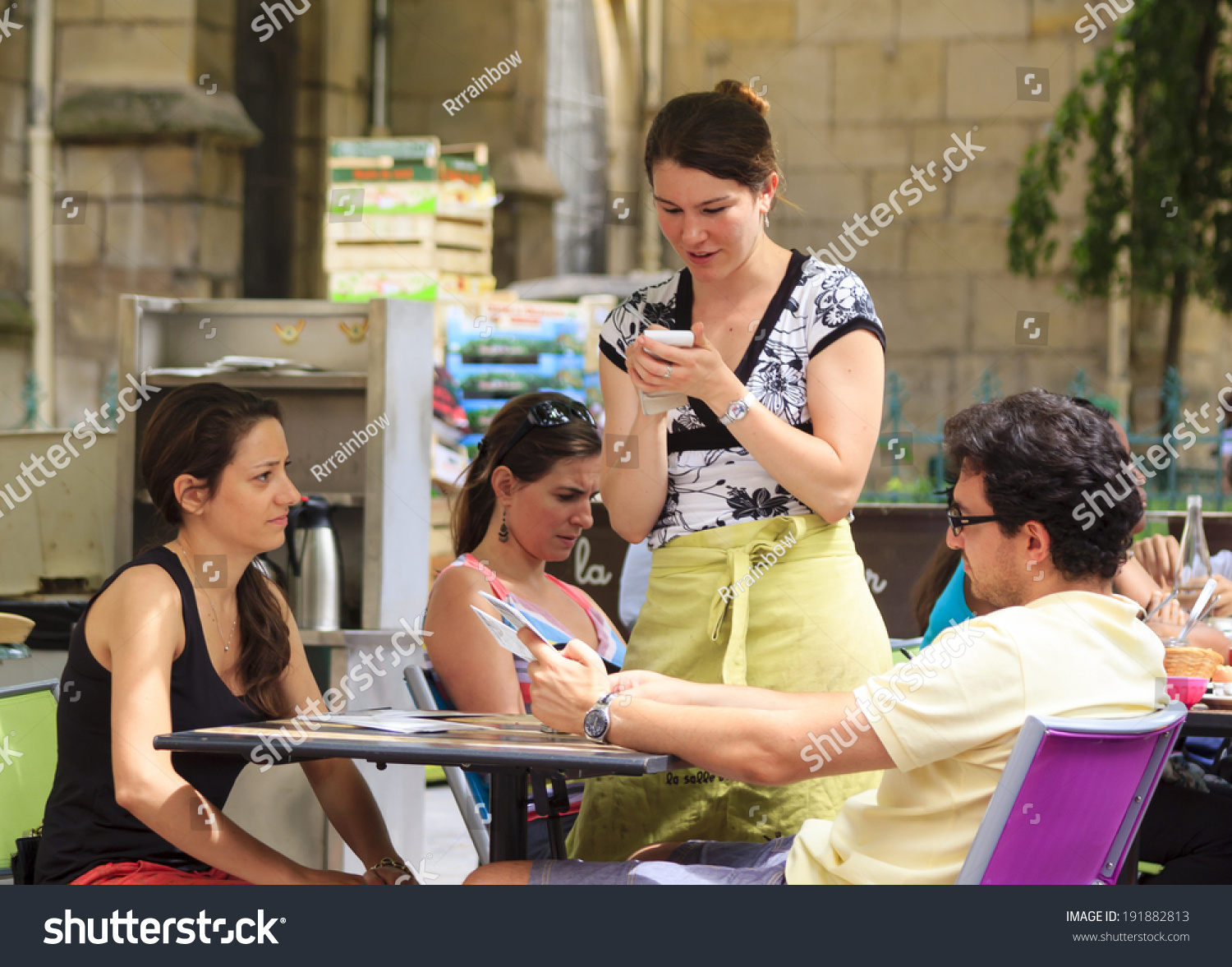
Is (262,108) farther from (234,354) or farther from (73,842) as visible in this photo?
(73,842)

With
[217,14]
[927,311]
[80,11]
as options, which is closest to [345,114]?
[217,14]

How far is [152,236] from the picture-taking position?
28.3 ft

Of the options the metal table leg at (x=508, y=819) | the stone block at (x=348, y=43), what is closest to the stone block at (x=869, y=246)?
the stone block at (x=348, y=43)

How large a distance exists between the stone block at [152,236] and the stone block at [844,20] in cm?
625

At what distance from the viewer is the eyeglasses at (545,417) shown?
306 centimetres

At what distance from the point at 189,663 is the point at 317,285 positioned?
29.9 ft

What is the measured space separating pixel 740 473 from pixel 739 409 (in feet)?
0.53

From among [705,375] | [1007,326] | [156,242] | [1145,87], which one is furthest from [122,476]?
[1007,326]

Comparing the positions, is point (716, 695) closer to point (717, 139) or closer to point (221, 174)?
point (717, 139)

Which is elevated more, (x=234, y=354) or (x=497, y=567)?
(x=234, y=354)

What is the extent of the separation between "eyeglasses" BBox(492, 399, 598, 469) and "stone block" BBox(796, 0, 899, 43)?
9962 mm

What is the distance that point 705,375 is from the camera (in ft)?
7.08

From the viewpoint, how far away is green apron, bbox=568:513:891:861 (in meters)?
2.21

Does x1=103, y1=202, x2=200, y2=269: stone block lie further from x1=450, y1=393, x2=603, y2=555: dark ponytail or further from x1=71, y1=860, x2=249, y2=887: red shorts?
x1=71, y1=860, x2=249, y2=887: red shorts
